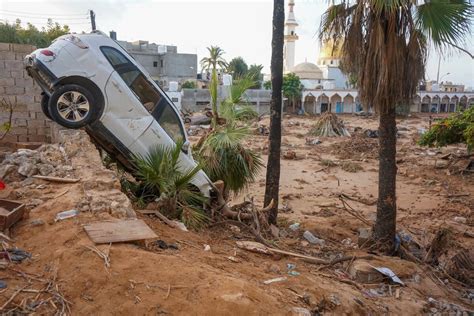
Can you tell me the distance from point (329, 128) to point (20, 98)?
25.5 m

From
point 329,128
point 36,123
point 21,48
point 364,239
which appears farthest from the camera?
point 329,128

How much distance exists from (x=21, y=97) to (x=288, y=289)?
747 cm

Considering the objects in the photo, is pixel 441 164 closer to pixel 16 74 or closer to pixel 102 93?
pixel 102 93

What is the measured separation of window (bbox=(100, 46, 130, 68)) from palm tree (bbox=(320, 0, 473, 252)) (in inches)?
147

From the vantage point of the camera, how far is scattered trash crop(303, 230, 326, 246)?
8.31m

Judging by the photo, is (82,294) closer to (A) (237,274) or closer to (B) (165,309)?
(B) (165,309)

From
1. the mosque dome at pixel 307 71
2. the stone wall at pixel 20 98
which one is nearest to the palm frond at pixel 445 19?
the stone wall at pixel 20 98

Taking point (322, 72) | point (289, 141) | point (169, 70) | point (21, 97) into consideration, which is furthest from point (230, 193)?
point (322, 72)

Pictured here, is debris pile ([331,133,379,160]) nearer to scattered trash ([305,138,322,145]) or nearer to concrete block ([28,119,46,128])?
scattered trash ([305,138,322,145])

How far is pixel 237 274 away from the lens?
426 cm

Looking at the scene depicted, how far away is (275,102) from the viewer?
8.57m

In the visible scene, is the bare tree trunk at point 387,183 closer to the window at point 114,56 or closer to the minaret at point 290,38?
the window at point 114,56

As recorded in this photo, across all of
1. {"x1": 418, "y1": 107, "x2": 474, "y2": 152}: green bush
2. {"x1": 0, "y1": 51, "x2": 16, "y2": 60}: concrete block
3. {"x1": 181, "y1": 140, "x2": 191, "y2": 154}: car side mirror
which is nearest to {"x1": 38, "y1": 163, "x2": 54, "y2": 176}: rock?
{"x1": 181, "y1": 140, "x2": 191, "y2": 154}: car side mirror

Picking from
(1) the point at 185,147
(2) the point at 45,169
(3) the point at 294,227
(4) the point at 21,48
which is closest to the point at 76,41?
(2) the point at 45,169
